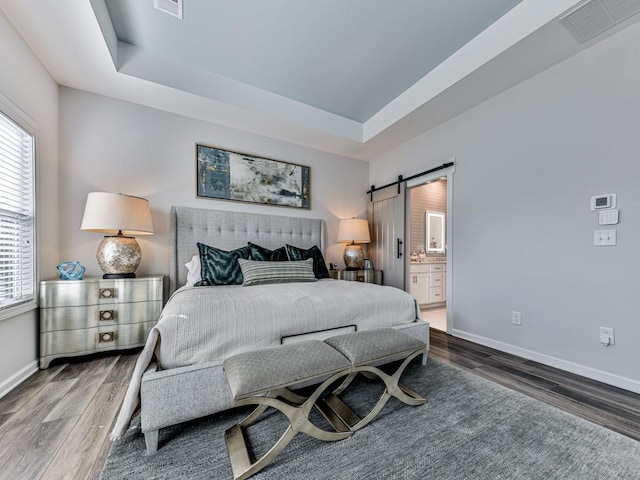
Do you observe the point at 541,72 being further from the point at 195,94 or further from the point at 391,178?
the point at 195,94

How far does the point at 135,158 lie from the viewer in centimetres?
291

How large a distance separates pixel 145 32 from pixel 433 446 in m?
3.66

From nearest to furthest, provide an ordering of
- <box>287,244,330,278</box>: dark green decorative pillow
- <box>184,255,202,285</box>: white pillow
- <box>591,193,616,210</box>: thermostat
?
<box>591,193,616,210</box>: thermostat < <box>184,255,202,285</box>: white pillow < <box>287,244,330,278</box>: dark green decorative pillow

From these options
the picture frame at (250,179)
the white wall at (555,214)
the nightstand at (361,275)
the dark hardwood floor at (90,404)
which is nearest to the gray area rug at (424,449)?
the dark hardwood floor at (90,404)

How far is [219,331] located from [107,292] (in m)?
1.61

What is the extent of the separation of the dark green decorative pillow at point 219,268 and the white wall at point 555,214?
2553mm

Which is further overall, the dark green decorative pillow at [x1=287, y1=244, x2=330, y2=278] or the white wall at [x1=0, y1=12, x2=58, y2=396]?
the dark green decorative pillow at [x1=287, y1=244, x2=330, y2=278]

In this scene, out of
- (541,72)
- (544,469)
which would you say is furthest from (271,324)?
(541,72)

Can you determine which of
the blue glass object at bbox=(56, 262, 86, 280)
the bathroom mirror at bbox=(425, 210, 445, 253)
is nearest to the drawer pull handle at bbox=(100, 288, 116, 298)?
the blue glass object at bbox=(56, 262, 86, 280)

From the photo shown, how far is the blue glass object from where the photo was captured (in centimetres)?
232

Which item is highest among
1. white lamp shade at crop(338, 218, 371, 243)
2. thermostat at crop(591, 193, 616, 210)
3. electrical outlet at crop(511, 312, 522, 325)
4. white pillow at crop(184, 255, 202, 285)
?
thermostat at crop(591, 193, 616, 210)

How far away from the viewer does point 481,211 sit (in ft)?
9.48

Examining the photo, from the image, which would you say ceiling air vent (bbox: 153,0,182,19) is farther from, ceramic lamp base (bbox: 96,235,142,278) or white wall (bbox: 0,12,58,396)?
ceramic lamp base (bbox: 96,235,142,278)

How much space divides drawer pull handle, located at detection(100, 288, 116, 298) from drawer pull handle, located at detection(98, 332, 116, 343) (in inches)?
13.2
